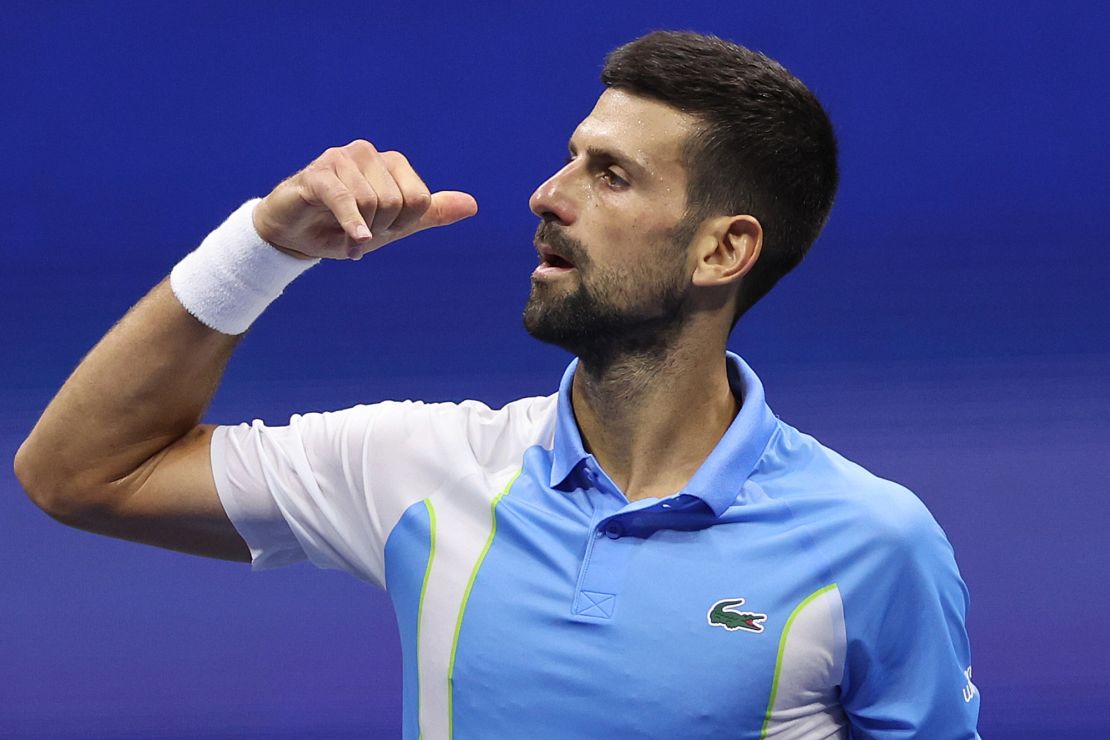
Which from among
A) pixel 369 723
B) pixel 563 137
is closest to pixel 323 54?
pixel 563 137

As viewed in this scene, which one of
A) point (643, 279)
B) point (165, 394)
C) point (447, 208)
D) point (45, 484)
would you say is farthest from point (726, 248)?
point (45, 484)

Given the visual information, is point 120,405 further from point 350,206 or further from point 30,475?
point 350,206

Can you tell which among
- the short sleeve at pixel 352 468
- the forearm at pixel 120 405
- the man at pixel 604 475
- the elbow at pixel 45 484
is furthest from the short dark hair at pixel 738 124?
the elbow at pixel 45 484

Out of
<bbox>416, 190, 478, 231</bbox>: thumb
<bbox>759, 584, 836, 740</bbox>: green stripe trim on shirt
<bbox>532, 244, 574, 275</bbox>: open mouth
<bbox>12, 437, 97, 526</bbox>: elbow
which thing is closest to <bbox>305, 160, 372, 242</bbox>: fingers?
<bbox>416, 190, 478, 231</bbox>: thumb

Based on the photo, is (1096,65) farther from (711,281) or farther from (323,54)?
(711,281)

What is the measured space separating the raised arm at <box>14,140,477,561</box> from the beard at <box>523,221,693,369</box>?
147mm

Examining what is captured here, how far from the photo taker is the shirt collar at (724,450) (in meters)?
2.03

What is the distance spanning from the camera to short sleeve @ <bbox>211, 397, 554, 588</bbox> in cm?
213

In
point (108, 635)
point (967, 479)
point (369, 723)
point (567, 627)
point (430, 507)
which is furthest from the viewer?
point (967, 479)

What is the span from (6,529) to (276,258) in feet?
8.30

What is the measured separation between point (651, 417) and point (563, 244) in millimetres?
241

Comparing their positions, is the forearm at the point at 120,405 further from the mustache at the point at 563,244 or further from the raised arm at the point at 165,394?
the mustache at the point at 563,244

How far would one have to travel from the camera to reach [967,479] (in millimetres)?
4320

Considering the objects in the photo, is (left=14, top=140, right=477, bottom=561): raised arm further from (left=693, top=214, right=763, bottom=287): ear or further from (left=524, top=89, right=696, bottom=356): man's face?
(left=693, top=214, right=763, bottom=287): ear
